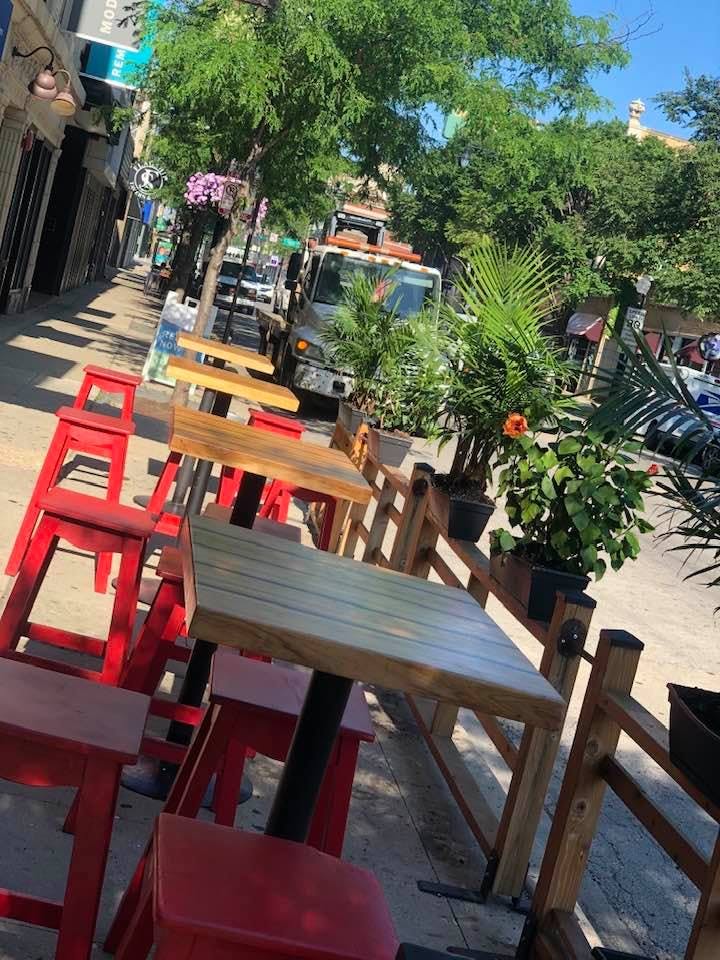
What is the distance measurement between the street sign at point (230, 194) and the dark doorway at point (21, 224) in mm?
3534

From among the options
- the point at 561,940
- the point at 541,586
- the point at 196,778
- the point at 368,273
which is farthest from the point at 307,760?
the point at 368,273

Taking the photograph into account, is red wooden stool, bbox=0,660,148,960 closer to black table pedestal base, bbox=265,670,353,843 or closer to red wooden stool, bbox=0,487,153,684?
black table pedestal base, bbox=265,670,353,843

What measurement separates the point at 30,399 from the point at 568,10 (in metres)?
18.9

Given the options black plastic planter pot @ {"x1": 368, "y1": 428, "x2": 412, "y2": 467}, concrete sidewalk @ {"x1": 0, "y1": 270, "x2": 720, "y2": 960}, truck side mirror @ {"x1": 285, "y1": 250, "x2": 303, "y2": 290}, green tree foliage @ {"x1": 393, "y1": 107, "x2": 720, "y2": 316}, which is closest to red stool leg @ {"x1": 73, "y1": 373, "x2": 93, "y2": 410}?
concrete sidewalk @ {"x1": 0, "y1": 270, "x2": 720, "y2": 960}

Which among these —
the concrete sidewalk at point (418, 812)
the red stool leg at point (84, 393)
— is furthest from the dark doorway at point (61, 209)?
the red stool leg at point (84, 393)

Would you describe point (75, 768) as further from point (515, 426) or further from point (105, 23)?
Answer: point (105, 23)

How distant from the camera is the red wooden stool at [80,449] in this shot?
6.59 m

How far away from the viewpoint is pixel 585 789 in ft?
11.7

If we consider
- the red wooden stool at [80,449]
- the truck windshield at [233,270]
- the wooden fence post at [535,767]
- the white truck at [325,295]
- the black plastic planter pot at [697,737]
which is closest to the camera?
the black plastic planter pot at [697,737]

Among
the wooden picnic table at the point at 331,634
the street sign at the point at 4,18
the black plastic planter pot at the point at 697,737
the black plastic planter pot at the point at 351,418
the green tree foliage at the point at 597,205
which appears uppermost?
the green tree foliage at the point at 597,205

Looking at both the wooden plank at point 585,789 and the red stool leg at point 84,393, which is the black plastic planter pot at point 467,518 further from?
the red stool leg at point 84,393

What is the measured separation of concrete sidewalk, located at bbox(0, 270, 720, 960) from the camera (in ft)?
12.7

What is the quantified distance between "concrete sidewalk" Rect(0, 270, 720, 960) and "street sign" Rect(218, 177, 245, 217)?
561 centimetres

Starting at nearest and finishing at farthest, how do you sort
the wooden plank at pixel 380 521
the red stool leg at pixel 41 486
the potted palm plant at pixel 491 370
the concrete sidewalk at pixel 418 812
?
Answer: the concrete sidewalk at pixel 418 812 → the potted palm plant at pixel 491 370 → the red stool leg at pixel 41 486 → the wooden plank at pixel 380 521
